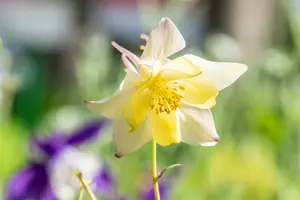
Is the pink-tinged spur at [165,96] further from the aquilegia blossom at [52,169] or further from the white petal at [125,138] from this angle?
the aquilegia blossom at [52,169]

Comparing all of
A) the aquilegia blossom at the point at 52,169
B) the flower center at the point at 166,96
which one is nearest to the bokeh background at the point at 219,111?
the aquilegia blossom at the point at 52,169

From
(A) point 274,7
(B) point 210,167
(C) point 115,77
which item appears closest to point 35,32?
(A) point 274,7

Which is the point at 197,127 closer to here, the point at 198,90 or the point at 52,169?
the point at 198,90

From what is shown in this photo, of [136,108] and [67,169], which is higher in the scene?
[136,108]

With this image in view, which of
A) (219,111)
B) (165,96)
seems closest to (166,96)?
(165,96)

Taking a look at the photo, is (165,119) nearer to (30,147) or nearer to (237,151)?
(30,147)

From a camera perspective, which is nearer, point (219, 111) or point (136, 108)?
point (136, 108)
